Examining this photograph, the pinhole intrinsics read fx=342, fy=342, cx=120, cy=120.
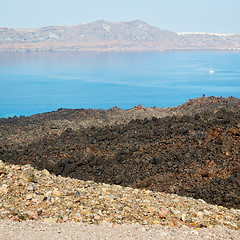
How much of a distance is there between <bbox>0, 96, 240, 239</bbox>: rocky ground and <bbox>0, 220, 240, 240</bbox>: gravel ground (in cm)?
4

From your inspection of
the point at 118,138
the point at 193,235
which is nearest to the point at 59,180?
the point at 193,235

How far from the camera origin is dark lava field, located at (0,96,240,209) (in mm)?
8672

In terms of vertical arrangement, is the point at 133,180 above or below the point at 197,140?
below

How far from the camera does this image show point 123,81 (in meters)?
67.2

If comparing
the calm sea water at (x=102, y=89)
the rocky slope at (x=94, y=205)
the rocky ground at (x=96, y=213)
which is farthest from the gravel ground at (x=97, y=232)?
the calm sea water at (x=102, y=89)

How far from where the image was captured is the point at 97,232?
540 centimetres

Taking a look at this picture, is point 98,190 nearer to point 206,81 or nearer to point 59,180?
point 59,180

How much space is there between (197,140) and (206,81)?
2304 inches

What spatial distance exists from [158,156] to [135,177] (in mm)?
1047

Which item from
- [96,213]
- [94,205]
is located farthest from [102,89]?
[96,213]

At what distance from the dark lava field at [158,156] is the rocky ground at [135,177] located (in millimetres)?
27

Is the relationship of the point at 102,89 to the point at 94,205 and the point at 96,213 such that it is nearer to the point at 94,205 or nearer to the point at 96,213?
the point at 94,205

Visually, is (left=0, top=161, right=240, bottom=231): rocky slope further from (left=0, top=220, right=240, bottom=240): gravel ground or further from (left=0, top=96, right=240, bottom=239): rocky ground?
(left=0, top=220, right=240, bottom=240): gravel ground

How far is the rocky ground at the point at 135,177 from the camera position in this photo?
19.9 feet
